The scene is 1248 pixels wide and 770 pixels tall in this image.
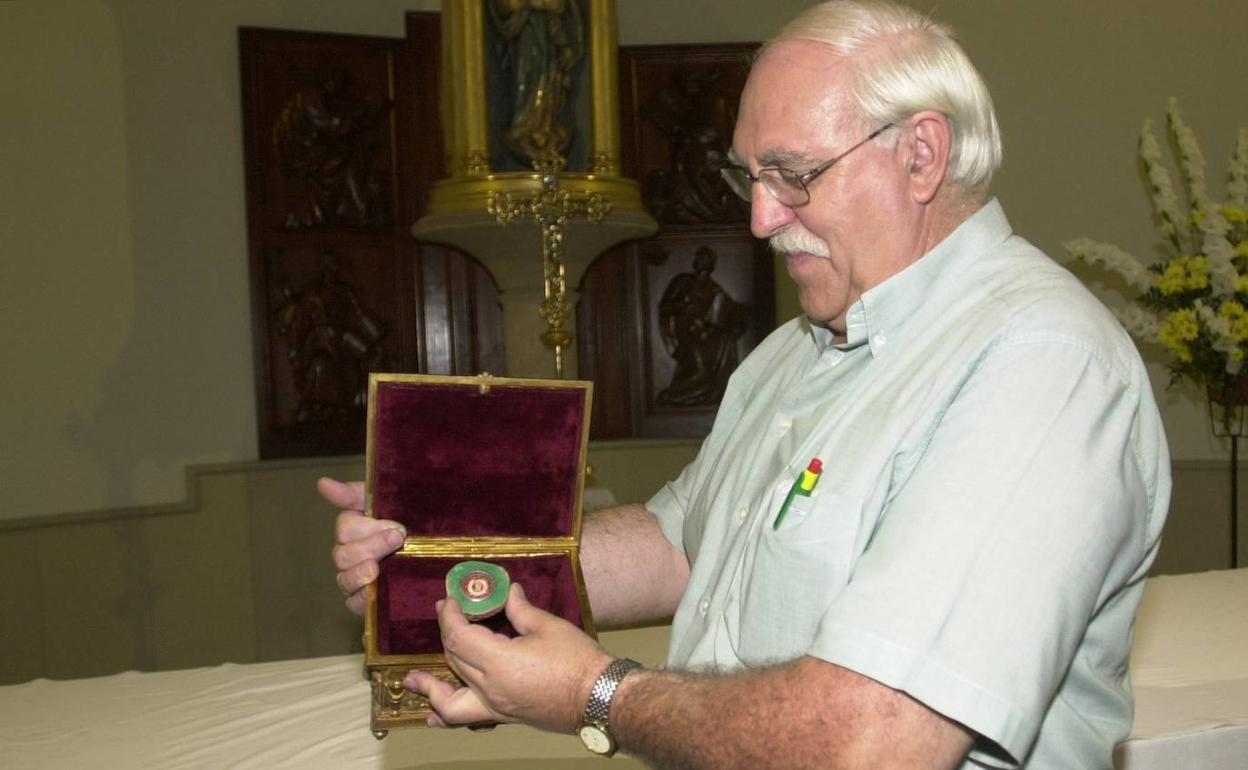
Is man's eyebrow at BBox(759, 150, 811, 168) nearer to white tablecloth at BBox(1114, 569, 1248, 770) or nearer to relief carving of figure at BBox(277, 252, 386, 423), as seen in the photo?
white tablecloth at BBox(1114, 569, 1248, 770)

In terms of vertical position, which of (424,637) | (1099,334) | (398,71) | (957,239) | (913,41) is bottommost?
(424,637)

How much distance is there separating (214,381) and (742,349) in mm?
2632

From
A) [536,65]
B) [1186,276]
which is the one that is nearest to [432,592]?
[1186,276]

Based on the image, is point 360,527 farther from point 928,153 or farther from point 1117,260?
point 1117,260

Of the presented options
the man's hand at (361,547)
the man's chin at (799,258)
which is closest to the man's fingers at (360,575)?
the man's hand at (361,547)

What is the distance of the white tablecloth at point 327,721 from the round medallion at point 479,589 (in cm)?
51

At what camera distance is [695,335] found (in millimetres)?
6602

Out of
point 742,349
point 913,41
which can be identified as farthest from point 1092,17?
point 913,41

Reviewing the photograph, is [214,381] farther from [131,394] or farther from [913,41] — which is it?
[913,41]

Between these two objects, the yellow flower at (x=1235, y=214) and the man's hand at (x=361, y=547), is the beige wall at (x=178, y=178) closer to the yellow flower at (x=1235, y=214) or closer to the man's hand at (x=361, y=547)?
the yellow flower at (x=1235, y=214)

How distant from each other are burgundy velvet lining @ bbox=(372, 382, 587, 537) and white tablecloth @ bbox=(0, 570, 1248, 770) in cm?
43

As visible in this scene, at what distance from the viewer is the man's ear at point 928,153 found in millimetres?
1538

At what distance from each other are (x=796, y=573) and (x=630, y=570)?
644 millimetres

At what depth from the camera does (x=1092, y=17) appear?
241 inches
